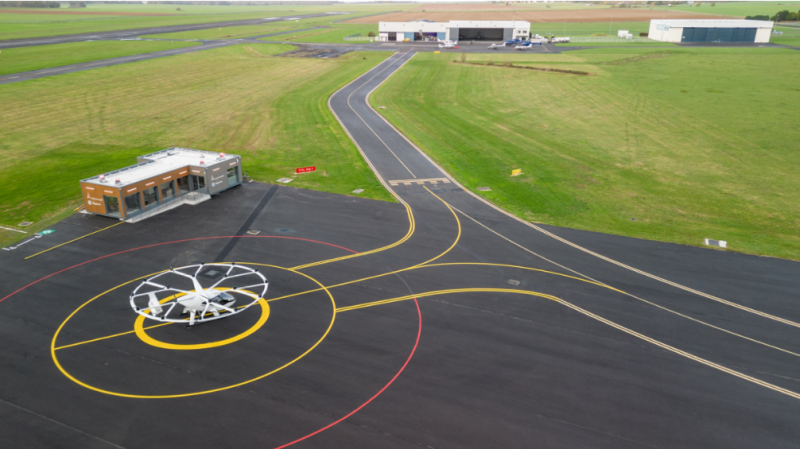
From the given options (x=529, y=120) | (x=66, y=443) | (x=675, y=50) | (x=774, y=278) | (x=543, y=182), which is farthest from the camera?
(x=675, y=50)

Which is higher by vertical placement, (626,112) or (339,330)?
(626,112)

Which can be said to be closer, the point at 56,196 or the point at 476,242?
the point at 476,242

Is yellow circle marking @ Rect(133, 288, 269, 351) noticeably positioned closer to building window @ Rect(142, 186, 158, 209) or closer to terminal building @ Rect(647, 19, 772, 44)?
building window @ Rect(142, 186, 158, 209)

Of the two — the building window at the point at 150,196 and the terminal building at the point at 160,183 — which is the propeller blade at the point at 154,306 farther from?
the building window at the point at 150,196

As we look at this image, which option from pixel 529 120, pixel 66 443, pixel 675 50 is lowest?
pixel 66 443

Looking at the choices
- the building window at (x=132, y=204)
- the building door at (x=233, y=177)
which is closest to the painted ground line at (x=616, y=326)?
the building window at (x=132, y=204)

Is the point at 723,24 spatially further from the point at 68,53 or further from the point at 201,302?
the point at 68,53

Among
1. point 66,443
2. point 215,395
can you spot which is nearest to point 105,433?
point 66,443

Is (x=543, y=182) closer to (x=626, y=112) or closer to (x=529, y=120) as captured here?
(x=529, y=120)
